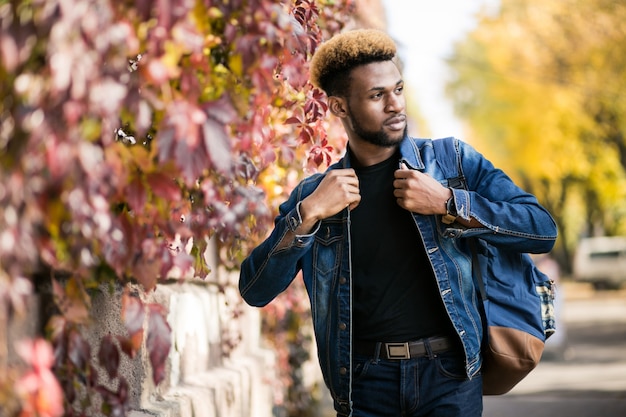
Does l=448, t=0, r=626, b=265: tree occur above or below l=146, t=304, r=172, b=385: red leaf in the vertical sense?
above

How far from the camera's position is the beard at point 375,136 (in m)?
3.48

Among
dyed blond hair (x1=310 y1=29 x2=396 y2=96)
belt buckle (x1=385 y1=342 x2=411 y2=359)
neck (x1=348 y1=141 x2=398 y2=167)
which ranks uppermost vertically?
dyed blond hair (x1=310 y1=29 x2=396 y2=96)

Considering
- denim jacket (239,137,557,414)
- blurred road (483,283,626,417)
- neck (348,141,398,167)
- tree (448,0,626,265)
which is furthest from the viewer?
tree (448,0,626,265)

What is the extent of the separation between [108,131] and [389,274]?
1.78 metres

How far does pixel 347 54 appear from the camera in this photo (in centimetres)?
352

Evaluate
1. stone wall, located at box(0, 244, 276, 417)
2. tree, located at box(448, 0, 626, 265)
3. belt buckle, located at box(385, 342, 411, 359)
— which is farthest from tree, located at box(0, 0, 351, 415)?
tree, located at box(448, 0, 626, 265)

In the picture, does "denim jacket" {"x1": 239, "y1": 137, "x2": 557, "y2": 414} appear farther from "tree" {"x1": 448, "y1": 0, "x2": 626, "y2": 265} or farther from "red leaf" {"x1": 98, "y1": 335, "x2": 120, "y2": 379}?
"tree" {"x1": 448, "y1": 0, "x2": 626, "y2": 265}

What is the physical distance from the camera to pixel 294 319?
7520mm

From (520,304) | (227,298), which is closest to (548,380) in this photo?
(227,298)

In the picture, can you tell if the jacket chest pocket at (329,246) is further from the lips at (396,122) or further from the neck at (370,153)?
the lips at (396,122)

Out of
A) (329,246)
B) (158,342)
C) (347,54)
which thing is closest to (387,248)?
(329,246)

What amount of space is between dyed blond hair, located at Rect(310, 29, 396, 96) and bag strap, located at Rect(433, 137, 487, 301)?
1.29 feet

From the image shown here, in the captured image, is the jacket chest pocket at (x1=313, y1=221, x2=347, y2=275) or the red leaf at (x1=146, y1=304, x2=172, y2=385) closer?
the red leaf at (x1=146, y1=304, x2=172, y2=385)

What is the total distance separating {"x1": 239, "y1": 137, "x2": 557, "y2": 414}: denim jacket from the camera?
3.31 metres
